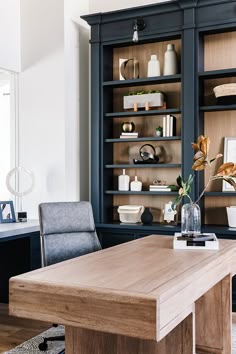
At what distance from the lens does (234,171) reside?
261cm

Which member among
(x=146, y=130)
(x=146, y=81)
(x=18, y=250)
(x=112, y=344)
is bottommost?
(x=112, y=344)

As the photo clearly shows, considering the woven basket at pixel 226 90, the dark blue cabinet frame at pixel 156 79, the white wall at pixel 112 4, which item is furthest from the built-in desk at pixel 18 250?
the white wall at pixel 112 4

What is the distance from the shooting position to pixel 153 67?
416cm

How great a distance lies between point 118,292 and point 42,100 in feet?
9.87

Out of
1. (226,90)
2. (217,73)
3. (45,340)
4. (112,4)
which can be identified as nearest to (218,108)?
(226,90)

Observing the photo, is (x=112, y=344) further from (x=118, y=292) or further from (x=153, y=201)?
(x=153, y=201)

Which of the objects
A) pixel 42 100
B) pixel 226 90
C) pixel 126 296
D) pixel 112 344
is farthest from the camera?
pixel 42 100

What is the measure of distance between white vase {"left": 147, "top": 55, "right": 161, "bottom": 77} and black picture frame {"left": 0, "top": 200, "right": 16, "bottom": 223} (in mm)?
1775

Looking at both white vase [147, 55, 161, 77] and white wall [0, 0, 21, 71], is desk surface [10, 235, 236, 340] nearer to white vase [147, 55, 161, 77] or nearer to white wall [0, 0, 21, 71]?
white vase [147, 55, 161, 77]

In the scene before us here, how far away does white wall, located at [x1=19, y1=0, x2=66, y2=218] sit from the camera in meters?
4.18

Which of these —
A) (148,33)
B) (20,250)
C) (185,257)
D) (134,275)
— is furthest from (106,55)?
(134,275)

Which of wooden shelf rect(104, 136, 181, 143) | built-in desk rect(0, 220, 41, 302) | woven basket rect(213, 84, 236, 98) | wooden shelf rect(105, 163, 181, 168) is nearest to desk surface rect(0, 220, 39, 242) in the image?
built-in desk rect(0, 220, 41, 302)

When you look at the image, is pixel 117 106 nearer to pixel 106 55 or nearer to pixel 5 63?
pixel 106 55

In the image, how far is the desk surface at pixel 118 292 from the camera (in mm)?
1535
